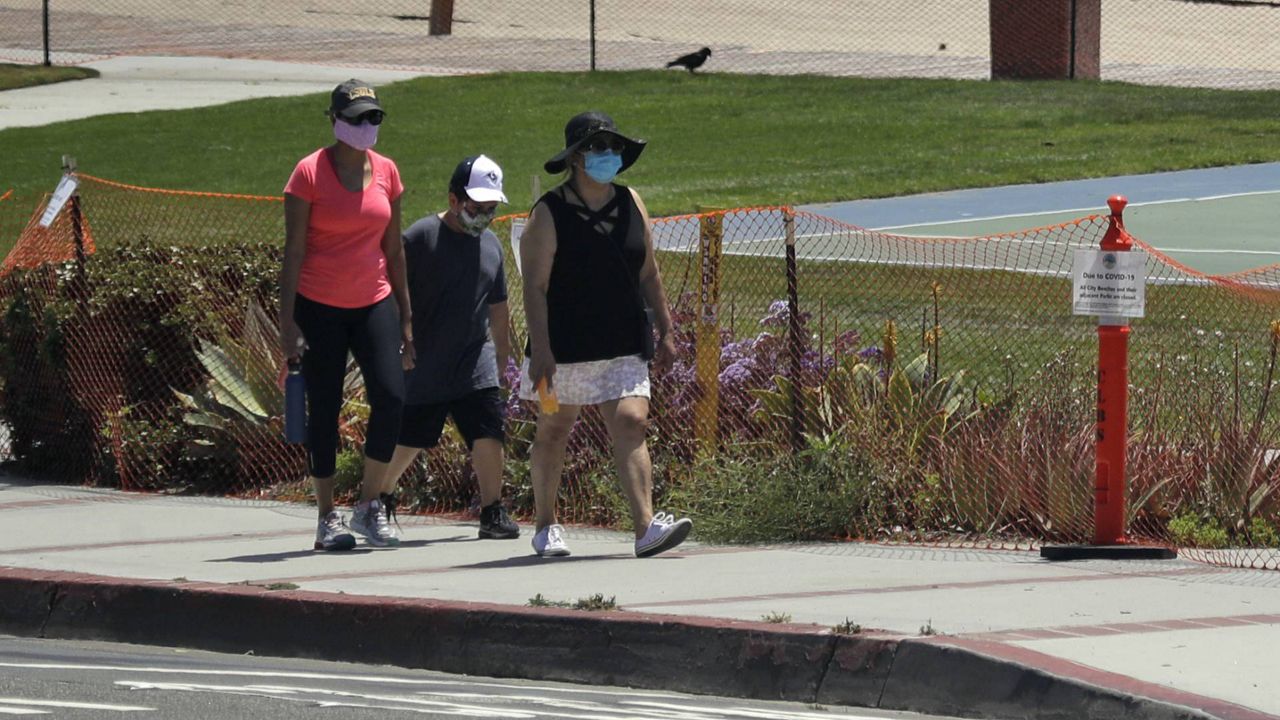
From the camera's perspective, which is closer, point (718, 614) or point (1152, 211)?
point (718, 614)

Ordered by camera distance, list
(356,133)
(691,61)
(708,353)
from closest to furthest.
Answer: (356,133)
(708,353)
(691,61)

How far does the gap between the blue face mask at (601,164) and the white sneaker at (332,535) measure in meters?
1.89

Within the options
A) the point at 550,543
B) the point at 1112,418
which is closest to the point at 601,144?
the point at 550,543

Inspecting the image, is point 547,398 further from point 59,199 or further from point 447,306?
point 59,199

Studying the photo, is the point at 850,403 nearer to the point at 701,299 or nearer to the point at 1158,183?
the point at 701,299

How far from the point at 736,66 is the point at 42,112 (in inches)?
497

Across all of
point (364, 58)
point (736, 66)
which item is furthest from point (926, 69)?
point (364, 58)

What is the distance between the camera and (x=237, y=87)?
3512 cm

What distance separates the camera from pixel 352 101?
9.27 m

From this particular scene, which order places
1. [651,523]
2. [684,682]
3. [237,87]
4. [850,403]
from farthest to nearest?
[237,87], [850,403], [651,523], [684,682]

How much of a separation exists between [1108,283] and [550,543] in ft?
8.08

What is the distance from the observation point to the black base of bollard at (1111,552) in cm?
898

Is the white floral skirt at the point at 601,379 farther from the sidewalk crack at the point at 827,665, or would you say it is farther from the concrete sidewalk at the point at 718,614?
the sidewalk crack at the point at 827,665

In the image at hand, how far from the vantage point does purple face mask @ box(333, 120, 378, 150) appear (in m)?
9.21
